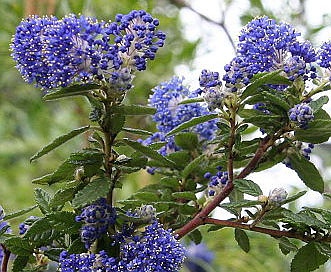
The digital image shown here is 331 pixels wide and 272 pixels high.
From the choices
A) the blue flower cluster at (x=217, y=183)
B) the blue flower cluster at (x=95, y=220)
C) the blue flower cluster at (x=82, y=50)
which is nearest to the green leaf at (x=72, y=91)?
the blue flower cluster at (x=82, y=50)

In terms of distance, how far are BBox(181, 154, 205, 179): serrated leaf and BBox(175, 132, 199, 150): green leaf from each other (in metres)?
0.06

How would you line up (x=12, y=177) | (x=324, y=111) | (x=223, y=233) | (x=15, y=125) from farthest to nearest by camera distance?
1. (x=15, y=125)
2. (x=12, y=177)
3. (x=223, y=233)
4. (x=324, y=111)

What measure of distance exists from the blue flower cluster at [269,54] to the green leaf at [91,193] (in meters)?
0.17

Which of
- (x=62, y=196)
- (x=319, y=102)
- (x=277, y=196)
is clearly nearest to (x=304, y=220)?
(x=277, y=196)

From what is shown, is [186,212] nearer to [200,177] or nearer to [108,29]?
[200,177]

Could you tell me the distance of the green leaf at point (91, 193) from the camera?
67cm

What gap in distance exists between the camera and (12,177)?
2279 millimetres

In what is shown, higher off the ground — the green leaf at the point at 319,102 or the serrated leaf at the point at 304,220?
the green leaf at the point at 319,102

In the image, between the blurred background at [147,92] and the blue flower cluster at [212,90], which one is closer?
the blue flower cluster at [212,90]

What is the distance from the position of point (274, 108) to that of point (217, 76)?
71 mm

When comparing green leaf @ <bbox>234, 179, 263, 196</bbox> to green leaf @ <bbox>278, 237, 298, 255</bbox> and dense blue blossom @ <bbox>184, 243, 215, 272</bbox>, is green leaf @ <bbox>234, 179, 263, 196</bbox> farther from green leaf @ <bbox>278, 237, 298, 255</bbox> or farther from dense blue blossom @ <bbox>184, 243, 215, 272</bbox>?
dense blue blossom @ <bbox>184, 243, 215, 272</bbox>

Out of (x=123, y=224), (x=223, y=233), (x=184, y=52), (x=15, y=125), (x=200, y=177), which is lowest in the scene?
(x=123, y=224)

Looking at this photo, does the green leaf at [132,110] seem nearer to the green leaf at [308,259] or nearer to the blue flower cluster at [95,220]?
the blue flower cluster at [95,220]

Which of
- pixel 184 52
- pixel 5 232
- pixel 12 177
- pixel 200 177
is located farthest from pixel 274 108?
pixel 12 177
